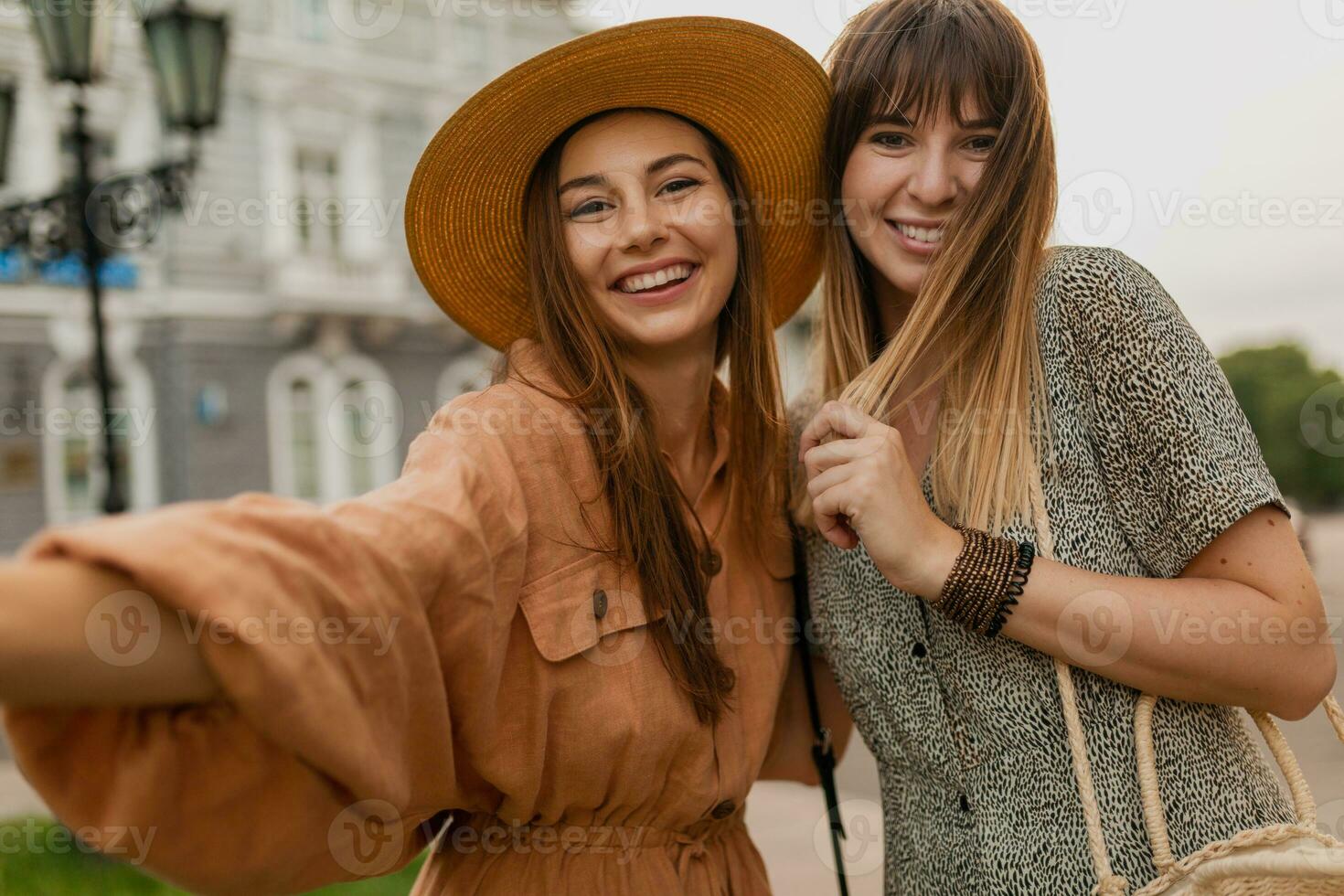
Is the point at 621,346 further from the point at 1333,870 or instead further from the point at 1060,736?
the point at 1333,870

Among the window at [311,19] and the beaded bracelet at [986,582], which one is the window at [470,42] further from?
the beaded bracelet at [986,582]

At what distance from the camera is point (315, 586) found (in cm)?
101

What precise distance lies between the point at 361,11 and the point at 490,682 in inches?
597

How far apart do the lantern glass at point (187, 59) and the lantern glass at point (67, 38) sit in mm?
256

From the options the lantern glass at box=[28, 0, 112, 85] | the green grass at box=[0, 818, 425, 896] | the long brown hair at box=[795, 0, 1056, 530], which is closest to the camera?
the long brown hair at box=[795, 0, 1056, 530]

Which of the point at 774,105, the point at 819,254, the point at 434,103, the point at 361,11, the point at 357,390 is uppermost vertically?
the point at 361,11

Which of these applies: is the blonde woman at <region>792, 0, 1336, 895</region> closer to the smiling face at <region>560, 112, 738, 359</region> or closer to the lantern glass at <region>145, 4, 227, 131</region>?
the smiling face at <region>560, 112, 738, 359</region>

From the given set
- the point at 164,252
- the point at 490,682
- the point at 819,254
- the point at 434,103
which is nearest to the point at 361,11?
the point at 434,103

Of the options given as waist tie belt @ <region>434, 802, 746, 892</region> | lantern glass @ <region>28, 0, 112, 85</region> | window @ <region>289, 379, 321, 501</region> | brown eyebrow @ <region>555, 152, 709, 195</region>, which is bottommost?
window @ <region>289, 379, 321, 501</region>

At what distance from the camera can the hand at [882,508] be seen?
159 cm

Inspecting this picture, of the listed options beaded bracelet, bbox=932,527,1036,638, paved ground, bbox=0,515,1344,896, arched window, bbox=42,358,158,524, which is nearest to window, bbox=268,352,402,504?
arched window, bbox=42,358,158,524

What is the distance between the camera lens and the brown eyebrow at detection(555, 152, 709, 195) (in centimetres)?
195

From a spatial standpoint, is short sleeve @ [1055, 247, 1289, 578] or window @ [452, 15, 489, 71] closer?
short sleeve @ [1055, 247, 1289, 578]

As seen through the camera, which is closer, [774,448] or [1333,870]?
[1333,870]
